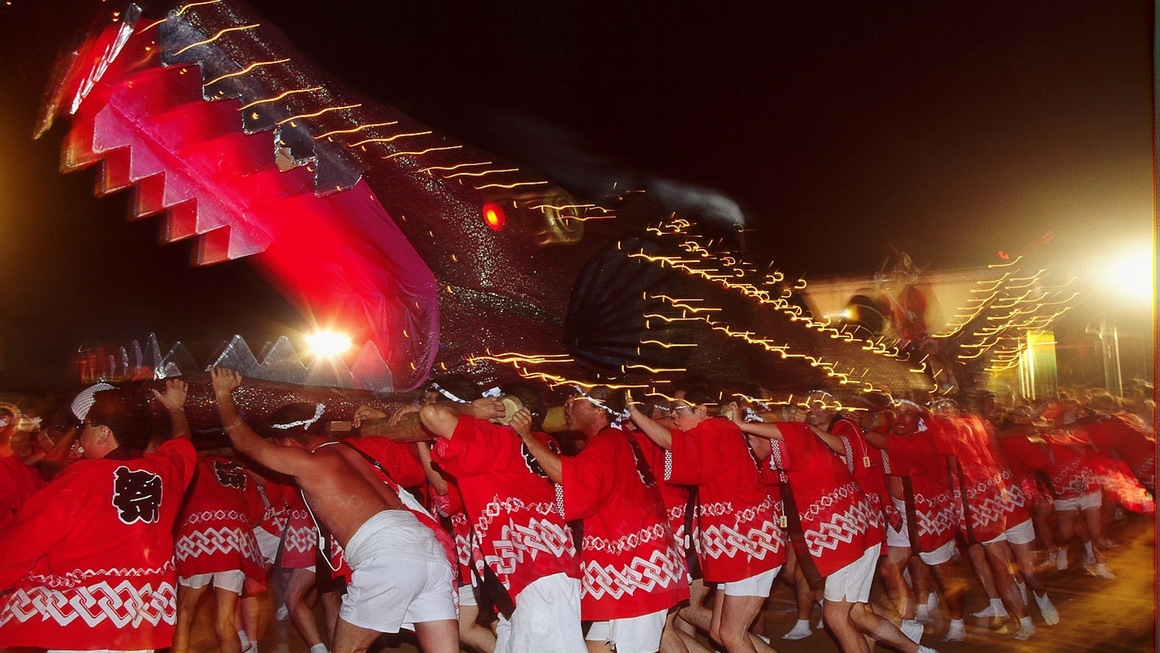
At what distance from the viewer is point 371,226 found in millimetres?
4852

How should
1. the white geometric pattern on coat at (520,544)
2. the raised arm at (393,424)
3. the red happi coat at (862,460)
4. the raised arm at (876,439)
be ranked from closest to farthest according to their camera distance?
the white geometric pattern on coat at (520,544), the raised arm at (393,424), the red happi coat at (862,460), the raised arm at (876,439)

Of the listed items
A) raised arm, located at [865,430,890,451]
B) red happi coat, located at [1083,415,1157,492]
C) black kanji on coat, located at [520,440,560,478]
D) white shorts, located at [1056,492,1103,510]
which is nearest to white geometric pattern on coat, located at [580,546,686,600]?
black kanji on coat, located at [520,440,560,478]

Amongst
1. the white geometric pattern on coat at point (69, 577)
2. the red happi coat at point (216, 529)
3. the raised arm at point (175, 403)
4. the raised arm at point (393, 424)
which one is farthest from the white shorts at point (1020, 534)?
the white geometric pattern on coat at point (69, 577)

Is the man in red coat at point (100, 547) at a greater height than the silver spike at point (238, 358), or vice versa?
the silver spike at point (238, 358)

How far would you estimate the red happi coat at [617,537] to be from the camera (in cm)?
441

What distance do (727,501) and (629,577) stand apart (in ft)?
3.19

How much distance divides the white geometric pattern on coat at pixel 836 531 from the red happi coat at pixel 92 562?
3491 millimetres

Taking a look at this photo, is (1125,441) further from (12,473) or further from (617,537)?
(12,473)

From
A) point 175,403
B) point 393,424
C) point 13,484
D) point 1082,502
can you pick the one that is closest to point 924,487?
point 1082,502

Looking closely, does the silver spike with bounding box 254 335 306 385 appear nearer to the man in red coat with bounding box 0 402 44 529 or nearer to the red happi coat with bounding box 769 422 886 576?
the man in red coat with bounding box 0 402 44 529

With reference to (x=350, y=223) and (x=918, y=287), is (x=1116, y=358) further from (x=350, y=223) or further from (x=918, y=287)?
(x=350, y=223)

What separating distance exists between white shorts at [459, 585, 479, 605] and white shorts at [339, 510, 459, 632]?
1136 mm

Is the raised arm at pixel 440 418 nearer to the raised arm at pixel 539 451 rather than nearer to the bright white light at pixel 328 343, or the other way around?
the raised arm at pixel 539 451

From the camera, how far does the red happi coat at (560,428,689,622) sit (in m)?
4.41
